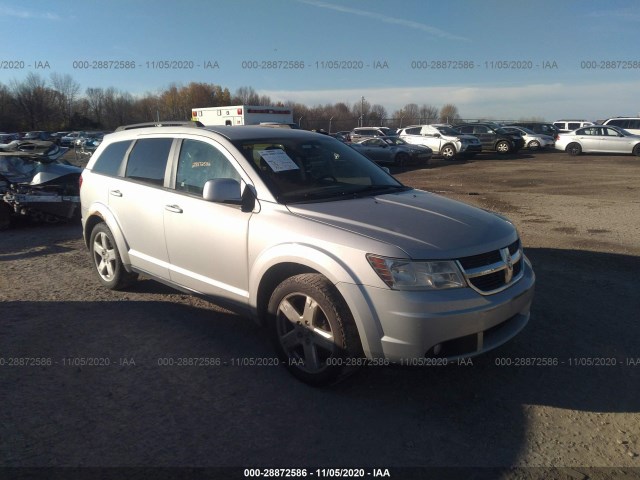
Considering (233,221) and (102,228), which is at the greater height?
(233,221)

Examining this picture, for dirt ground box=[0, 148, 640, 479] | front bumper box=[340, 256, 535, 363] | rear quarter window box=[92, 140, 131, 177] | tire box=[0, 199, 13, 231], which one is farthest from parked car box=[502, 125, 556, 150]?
front bumper box=[340, 256, 535, 363]

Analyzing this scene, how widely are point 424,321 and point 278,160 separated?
1.90 metres

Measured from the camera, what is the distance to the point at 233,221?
3.80 meters

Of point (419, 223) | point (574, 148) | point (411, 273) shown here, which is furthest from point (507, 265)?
point (574, 148)

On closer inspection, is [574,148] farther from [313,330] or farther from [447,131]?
[313,330]

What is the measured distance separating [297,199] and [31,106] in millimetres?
79839

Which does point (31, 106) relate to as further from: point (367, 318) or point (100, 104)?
point (367, 318)

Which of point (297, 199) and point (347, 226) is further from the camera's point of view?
point (297, 199)

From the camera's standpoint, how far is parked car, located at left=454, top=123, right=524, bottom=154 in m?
28.5

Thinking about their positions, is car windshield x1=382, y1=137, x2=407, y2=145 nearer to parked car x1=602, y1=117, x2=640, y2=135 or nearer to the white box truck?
the white box truck

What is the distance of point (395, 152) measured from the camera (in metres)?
23.2

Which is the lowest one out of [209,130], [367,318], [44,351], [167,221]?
[44,351]

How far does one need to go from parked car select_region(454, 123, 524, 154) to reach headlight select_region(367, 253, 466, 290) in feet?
91.6

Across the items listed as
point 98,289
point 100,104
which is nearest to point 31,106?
point 100,104
